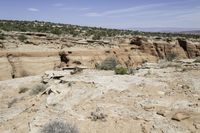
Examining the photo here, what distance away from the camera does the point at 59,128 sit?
812cm

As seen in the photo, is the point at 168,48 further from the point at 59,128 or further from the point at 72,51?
the point at 59,128

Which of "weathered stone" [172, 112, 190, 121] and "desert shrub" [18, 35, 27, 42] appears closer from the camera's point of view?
"weathered stone" [172, 112, 190, 121]

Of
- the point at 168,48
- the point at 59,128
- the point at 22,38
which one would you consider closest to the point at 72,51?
the point at 22,38

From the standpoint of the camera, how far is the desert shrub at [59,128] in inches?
315

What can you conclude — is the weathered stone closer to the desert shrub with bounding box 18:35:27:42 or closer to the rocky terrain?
the rocky terrain

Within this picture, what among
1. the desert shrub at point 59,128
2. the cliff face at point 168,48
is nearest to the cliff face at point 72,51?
the cliff face at point 168,48

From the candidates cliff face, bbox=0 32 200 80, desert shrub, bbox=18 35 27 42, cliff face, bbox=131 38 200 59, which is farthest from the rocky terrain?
cliff face, bbox=131 38 200 59

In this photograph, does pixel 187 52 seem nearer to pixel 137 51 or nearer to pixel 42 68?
pixel 137 51

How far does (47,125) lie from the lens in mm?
8539

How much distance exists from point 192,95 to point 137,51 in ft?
92.7

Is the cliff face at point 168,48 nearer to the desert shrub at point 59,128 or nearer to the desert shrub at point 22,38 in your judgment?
the desert shrub at point 22,38

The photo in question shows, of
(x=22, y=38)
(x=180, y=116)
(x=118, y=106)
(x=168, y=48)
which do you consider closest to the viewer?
(x=180, y=116)

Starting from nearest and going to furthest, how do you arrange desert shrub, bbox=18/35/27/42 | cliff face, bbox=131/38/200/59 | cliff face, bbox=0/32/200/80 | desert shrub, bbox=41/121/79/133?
desert shrub, bbox=41/121/79/133 → cliff face, bbox=0/32/200/80 → desert shrub, bbox=18/35/27/42 → cliff face, bbox=131/38/200/59

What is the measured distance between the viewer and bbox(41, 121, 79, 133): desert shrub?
26.3 feet
